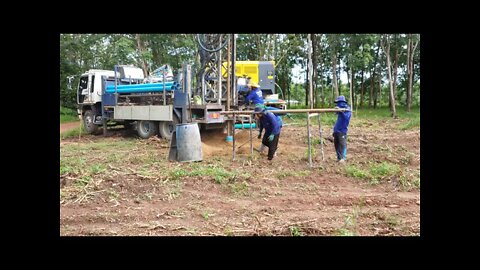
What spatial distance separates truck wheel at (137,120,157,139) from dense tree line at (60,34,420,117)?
7617mm

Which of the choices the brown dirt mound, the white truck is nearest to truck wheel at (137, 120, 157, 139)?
the white truck

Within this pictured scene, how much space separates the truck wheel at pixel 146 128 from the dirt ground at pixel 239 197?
3720 millimetres

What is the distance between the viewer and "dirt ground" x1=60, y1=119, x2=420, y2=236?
4730mm

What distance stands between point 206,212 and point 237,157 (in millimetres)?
4083

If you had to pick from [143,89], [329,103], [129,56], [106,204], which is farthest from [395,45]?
[106,204]

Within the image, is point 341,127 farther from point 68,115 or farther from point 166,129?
point 68,115

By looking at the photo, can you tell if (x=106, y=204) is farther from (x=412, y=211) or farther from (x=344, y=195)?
(x=412, y=211)

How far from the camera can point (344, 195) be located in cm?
605

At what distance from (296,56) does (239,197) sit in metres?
27.8

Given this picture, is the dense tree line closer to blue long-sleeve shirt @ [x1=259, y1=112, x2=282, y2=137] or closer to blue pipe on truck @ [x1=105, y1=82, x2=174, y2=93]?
blue pipe on truck @ [x1=105, y1=82, x2=174, y2=93]

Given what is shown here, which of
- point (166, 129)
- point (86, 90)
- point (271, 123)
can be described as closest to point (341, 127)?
point (271, 123)

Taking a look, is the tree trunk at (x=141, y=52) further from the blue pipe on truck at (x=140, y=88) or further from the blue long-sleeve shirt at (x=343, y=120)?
the blue long-sleeve shirt at (x=343, y=120)

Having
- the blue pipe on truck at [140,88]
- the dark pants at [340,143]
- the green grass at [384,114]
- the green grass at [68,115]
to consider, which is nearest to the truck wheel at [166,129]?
the blue pipe on truck at [140,88]

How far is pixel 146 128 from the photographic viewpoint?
13.5 m
